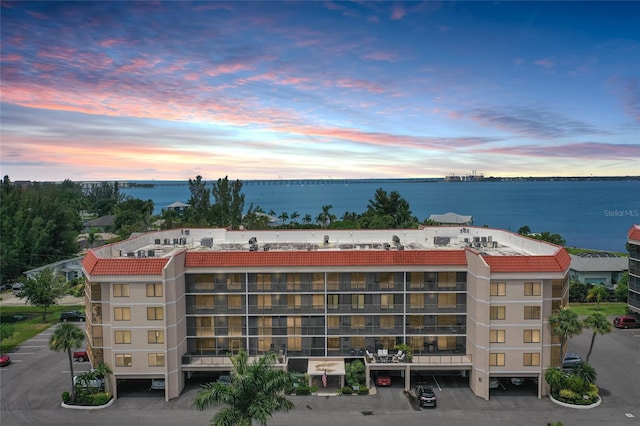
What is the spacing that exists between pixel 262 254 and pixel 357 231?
54.3 ft

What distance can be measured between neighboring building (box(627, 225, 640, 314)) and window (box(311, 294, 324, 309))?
41528 millimetres

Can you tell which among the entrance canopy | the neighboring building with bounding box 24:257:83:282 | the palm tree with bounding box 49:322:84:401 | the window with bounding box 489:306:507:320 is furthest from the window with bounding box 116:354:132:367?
→ the neighboring building with bounding box 24:257:83:282

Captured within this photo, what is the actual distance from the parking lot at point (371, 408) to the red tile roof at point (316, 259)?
11346 millimetres

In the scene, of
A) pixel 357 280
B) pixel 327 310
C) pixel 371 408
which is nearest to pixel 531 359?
pixel 371 408

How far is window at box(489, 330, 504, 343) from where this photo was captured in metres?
42.6

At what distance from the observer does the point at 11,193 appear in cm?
11100

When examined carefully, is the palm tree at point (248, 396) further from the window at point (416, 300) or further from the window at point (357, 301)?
the window at point (416, 300)

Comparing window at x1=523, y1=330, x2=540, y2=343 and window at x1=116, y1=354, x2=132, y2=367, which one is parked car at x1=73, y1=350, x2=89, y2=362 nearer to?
window at x1=116, y1=354, x2=132, y2=367

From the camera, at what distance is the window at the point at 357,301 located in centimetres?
4619

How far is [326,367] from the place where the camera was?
145 feet

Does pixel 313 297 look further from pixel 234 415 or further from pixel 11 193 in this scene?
pixel 11 193

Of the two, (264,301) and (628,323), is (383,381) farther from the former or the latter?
(628,323)

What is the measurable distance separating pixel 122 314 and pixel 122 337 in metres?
2.00

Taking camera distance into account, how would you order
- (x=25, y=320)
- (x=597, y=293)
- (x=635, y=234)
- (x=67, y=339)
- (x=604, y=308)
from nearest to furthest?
(x=67, y=339) → (x=635, y=234) → (x=25, y=320) → (x=604, y=308) → (x=597, y=293)
